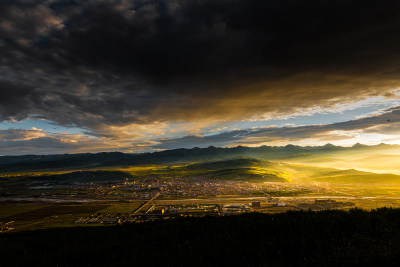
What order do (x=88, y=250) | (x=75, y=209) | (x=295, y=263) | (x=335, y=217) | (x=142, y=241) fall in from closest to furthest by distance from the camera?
1. (x=295, y=263)
2. (x=88, y=250)
3. (x=142, y=241)
4. (x=335, y=217)
5. (x=75, y=209)

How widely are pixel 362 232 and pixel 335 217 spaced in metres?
1.98

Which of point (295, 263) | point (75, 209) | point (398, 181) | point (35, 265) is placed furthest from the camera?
point (398, 181)

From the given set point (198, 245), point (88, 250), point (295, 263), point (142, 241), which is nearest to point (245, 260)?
point (295, 263)

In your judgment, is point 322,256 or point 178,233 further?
point 178,233

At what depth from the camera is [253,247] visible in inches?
390

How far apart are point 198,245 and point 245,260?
116 inches

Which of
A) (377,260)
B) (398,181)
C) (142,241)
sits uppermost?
(377,260)

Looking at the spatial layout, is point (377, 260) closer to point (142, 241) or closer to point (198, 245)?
point (198, 245)

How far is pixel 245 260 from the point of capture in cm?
873

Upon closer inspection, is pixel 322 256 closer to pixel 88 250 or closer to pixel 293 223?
pixel 293 223

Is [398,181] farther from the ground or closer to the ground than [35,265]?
closer to the ground

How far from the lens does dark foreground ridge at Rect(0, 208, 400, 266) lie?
8.28 metres

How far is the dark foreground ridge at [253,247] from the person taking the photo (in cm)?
828

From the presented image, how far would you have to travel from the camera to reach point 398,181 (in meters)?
180
